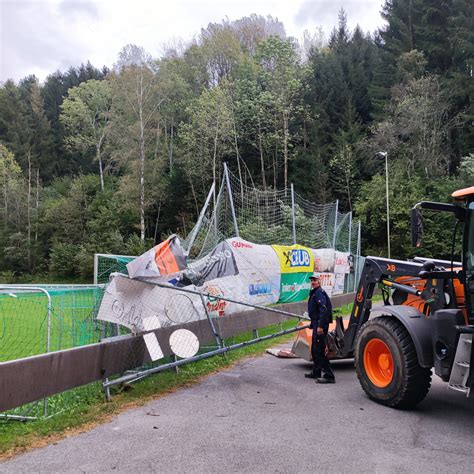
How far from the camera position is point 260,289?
12617 mm

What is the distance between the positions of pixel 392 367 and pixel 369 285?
146 cm

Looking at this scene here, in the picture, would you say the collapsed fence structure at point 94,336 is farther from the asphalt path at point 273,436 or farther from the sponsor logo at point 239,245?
the asphalt path at point 273,436

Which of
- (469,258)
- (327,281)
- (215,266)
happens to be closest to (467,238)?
(469,258)

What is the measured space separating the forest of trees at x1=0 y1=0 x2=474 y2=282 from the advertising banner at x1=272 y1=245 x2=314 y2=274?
20.8 metres

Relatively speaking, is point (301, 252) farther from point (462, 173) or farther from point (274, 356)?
point (462, 173)

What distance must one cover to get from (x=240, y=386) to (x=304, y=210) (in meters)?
12.1

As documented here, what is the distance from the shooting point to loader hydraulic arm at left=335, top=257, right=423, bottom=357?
695 centimetres

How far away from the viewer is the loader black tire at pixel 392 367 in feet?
19.7

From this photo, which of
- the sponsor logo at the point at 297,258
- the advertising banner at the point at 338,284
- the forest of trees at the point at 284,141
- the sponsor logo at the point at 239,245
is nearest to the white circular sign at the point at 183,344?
the sponsor logo at the point at 239,245

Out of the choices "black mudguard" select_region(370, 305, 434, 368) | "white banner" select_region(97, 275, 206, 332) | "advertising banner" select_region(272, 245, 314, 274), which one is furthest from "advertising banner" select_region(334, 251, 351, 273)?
"black mudguard" select_region(370, 305, 434, 368)

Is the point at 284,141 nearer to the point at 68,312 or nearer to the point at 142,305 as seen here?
the point at 142,305

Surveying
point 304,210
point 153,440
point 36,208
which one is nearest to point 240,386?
point 153,440

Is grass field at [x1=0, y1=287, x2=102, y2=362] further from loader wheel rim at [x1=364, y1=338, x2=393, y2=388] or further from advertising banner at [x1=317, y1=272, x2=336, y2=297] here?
advertising banner at [x1=317, y1=272, x2=336, y2=297]

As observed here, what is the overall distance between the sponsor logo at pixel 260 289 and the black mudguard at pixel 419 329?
19.6ft
